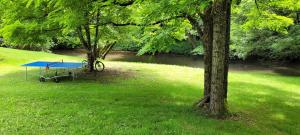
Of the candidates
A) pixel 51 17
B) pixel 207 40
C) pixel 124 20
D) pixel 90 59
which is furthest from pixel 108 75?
pixel 207 40

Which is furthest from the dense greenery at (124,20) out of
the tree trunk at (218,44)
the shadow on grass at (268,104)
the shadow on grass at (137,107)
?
the shadow on grass at (268,104)

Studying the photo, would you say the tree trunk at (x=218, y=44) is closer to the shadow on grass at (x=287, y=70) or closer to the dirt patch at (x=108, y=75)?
the dirt patch at (x=108, y=75)

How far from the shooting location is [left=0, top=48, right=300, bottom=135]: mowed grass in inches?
393

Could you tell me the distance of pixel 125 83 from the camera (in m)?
18.2

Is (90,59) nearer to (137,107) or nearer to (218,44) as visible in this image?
(137,107)

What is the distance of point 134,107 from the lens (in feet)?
40.7

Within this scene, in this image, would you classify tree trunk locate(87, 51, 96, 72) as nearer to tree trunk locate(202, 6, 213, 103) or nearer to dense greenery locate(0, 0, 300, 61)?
dense greenery locate(0, 0, 300, 61)

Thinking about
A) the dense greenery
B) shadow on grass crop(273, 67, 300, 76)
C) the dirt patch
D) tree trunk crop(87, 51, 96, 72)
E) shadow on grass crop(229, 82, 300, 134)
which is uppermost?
the dense greenery

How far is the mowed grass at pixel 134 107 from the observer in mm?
9977

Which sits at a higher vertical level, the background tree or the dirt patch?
the background tree

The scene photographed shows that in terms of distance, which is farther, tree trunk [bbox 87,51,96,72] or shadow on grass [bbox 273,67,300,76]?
shadow on grass [bbox 273,67,300,76]

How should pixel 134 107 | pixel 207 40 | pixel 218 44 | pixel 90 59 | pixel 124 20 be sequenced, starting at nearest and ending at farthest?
pixel 218 44, pixel 134 107, pixel 207 40, pixel 124 20, pixel 90 59

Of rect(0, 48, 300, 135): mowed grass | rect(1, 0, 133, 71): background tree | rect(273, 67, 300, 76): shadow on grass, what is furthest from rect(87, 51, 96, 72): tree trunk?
rect(273, 67, 300, 76): shadow on grass

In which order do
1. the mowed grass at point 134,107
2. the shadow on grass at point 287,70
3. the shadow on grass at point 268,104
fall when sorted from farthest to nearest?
1. the shadow on grass at point 287,70
2. the shadow on grass at point 268,104
3. the mowed grass at point 134,107
